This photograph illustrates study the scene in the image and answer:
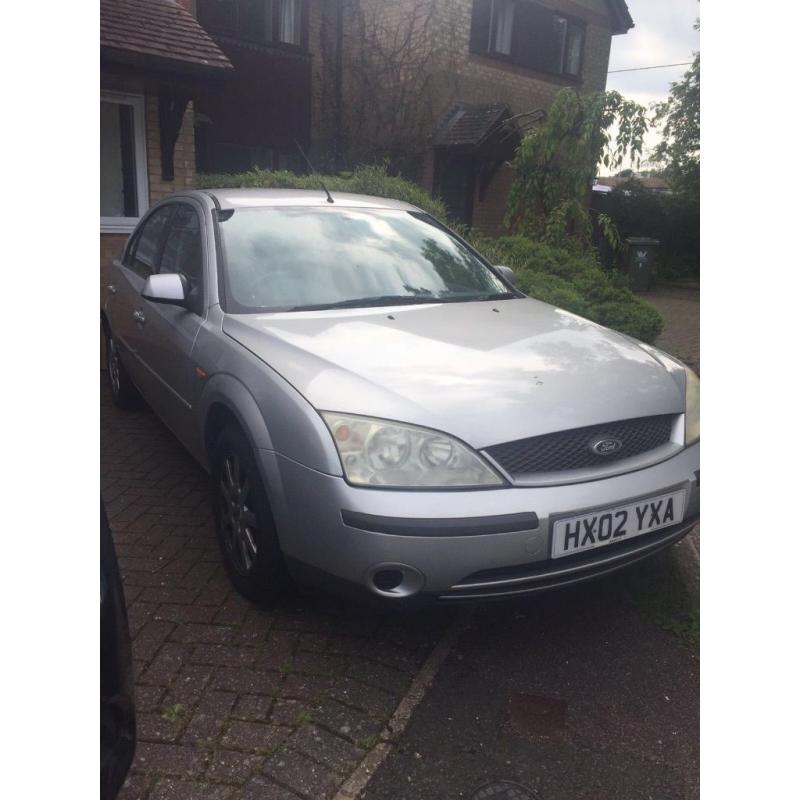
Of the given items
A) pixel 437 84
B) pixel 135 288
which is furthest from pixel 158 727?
pixel 437 84

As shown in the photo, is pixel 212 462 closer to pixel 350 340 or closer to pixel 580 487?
pixel 350 340

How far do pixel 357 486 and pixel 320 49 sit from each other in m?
12.6

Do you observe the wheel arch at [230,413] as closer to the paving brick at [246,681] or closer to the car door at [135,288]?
the paving brick at [246,681]

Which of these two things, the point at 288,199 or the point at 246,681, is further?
the point at 288,199

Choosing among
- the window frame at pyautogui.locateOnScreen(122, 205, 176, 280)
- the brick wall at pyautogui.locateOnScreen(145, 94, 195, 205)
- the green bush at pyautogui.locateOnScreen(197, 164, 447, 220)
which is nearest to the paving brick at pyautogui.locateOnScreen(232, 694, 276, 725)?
the window frame at pyautogui.locateOnScreen(122, 205, 176, 280)

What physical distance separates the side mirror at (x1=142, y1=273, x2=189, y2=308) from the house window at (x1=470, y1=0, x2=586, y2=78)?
12.7 metres

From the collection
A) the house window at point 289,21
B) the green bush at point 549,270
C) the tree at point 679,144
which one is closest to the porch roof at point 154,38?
the green bush at point 549,270

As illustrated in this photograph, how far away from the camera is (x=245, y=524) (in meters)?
2.93

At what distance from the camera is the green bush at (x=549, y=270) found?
296 inches

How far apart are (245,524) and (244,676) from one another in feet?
1.90

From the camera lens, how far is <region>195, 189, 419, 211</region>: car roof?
3.98 m

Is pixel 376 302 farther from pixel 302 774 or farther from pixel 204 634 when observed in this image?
pixel 302 774

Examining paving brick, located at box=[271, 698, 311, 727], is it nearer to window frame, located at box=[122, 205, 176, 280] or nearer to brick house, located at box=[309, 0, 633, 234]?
window frame, located at box=[122, 205, 176, 280]

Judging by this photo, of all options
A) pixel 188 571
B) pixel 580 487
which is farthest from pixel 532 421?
pixel 188 571
